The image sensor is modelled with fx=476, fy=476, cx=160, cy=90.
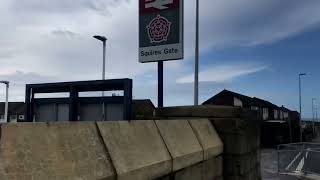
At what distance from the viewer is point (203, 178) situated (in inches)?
213

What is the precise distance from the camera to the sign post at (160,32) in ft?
41.2

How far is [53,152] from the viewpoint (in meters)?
2.93

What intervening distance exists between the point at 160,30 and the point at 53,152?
10.7m

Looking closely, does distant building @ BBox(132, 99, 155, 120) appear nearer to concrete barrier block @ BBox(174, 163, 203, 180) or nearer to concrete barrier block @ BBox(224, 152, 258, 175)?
concrete barrier block @ BBox(224, 152, 258, 175)

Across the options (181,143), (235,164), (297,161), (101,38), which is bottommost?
(297,161)

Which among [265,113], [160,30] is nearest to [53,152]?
[160,30]

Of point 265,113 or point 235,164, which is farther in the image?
point 265,113

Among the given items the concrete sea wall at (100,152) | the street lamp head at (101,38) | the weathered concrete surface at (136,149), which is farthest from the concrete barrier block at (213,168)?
the street lamp head at (101,38)

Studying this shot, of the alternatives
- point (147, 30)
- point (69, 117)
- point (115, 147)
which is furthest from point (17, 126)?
point (147, 30)

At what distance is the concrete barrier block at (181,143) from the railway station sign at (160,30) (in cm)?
722

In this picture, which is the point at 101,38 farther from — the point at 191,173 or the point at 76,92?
the point at 191,173

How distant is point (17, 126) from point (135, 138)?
1499 millimetres

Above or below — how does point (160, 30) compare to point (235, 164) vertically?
above

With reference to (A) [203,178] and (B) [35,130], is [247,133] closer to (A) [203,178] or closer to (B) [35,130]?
(A) [203,178]
